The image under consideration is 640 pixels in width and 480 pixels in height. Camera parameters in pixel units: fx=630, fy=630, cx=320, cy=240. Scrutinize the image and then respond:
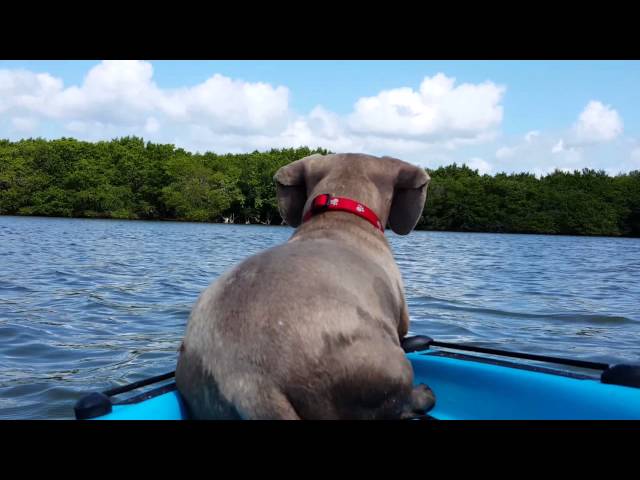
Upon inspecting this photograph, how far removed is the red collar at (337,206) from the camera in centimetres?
394

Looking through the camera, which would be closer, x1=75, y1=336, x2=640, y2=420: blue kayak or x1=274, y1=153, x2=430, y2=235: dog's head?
x1=75, y1=336, x2=640, y2=420: blue kayak

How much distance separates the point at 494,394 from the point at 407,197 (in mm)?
1478

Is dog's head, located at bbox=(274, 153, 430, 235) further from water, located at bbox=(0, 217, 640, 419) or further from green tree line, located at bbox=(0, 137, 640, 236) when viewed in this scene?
green tree line, located at bbox=(0, 137, 640, 236)

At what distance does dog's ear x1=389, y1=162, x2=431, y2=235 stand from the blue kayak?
980 millimetres

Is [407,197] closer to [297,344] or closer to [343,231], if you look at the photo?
[343,231]

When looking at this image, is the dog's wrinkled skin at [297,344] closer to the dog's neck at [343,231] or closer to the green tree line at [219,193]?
the dog's neck at [343,231]

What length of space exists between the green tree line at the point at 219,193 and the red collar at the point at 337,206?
73590mm

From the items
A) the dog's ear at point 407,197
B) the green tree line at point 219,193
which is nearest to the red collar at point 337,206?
the dog's ear at point 407,197

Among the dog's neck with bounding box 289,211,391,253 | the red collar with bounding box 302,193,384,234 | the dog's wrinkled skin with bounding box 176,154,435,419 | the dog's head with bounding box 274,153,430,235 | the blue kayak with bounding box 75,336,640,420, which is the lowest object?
the blue kayak with bounding box 75,336,640,420

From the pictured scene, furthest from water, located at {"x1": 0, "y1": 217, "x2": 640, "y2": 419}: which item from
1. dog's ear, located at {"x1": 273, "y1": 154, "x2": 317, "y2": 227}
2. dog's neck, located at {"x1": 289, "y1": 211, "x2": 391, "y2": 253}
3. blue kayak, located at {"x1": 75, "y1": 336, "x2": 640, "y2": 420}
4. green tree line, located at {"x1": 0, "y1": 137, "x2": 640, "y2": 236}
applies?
green tree line, located at {"x1": 0, "y1": 137, "x2": 640, "y2": 236}

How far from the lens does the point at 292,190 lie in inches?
183

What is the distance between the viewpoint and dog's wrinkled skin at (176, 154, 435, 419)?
2.54m

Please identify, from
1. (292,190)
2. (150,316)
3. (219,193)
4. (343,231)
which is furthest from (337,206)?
(219,193)
